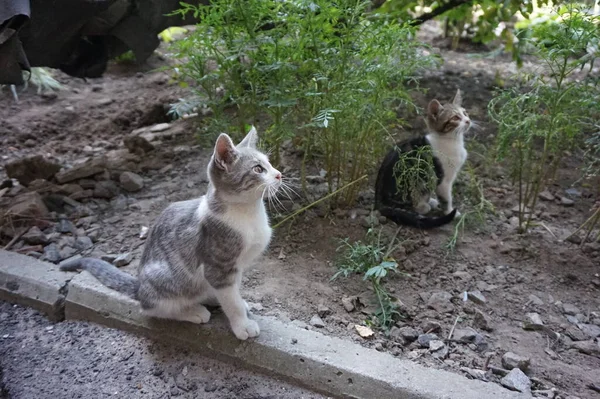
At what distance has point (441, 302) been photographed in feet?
8.75

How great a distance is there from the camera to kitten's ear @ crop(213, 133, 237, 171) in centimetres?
207

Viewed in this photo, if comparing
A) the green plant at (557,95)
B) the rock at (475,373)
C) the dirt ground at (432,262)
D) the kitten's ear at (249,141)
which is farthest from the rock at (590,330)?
the kitten's ear at (249,141)

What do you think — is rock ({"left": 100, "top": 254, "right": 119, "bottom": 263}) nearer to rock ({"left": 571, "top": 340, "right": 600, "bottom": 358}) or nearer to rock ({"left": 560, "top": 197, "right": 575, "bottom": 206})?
rock ({"left": 571, "top": 340, "right": 600, "bottom": 358})

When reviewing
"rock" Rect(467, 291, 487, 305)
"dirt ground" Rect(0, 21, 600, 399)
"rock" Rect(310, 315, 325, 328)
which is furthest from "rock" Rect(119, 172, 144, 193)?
"rock" Rect(467, 291, 487, 305)

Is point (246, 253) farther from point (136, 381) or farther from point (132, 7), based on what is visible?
point (132, 7)

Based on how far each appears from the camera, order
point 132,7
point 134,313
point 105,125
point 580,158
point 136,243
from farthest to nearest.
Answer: point 105,125
point 580,158
point 132,7
point 136,243
point 134,313

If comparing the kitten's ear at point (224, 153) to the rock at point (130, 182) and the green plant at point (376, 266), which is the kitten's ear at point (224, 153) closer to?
the green plant at point (376, 266)

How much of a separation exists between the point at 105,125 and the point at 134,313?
2.62 m

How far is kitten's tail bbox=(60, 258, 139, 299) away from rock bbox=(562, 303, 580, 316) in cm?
218

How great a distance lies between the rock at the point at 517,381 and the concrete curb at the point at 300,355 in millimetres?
60

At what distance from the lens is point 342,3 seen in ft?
8.67

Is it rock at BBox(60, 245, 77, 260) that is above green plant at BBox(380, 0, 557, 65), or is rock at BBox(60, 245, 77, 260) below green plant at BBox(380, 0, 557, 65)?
below

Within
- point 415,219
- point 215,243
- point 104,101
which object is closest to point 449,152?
point 415,219

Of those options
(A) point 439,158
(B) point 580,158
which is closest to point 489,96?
(B) point 580,158
